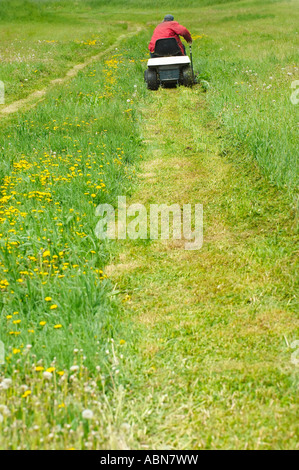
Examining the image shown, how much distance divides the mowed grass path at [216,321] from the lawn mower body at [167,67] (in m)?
5.80

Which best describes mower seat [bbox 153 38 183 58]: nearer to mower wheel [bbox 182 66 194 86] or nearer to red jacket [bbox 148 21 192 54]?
red jacket [bbox 148 21 192 54]

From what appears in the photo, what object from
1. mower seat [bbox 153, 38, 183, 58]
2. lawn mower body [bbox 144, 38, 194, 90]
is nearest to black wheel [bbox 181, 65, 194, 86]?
lawn mower body [bbox 144, 38, 194, 90]

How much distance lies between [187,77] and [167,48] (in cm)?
95

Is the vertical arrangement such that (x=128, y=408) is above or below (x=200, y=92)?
below

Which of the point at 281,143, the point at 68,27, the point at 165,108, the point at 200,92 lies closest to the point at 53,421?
the point at 281,143

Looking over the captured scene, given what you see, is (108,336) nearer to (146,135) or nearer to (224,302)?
(224,302)

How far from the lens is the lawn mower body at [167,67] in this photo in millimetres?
11141

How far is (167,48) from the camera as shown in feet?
38.1

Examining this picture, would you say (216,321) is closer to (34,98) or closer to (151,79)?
(151,79)

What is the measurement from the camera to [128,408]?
2.85m

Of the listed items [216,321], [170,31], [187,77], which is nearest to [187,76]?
[187,77]

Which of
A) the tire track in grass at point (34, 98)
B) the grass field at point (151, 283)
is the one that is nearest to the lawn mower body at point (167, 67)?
the grass field at point (151, 283)

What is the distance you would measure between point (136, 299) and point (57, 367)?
1.20m
